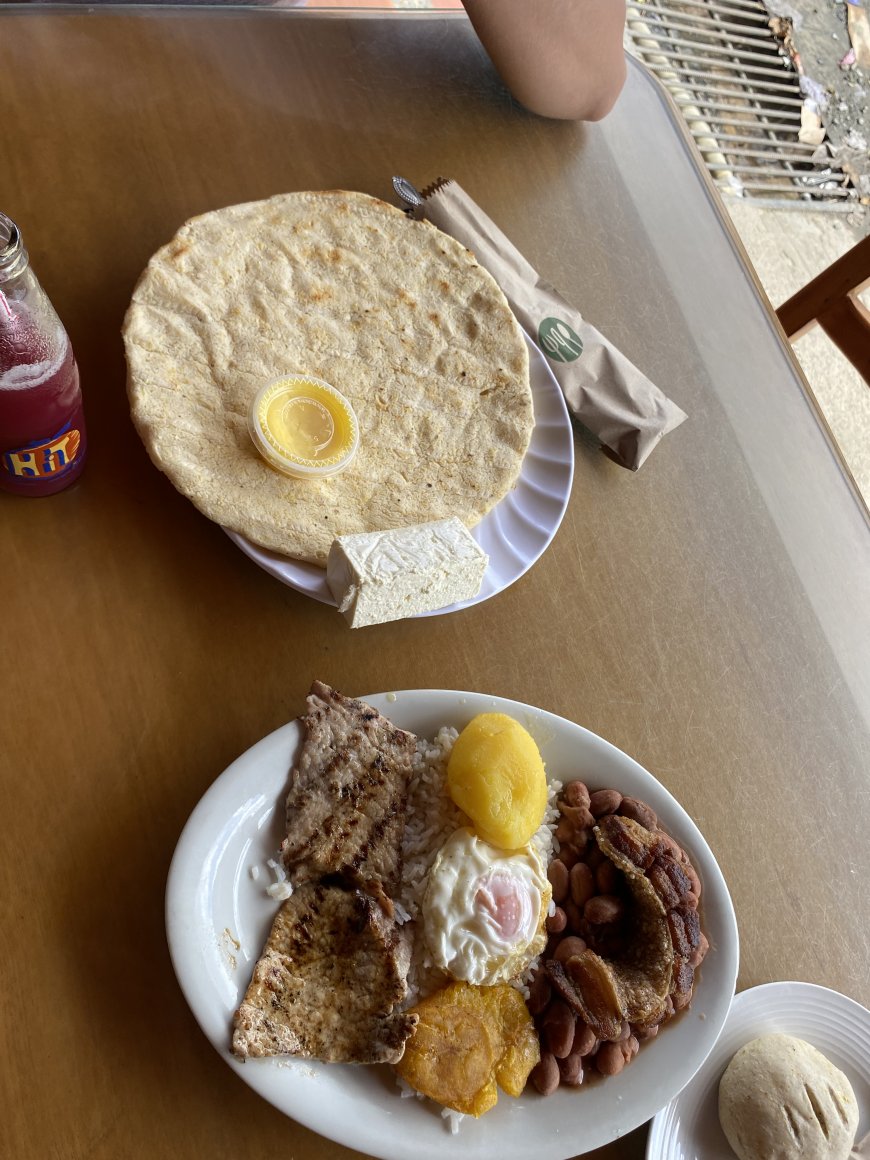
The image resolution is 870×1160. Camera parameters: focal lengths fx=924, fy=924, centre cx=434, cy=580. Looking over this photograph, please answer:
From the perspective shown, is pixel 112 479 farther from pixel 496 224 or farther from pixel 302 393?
pixel 496 224

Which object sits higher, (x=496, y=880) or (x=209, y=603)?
(x=496, y=880)

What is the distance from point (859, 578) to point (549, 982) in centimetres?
96

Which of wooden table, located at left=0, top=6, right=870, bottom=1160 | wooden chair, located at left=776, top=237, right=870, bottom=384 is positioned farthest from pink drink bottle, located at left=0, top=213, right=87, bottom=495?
wooden chair, located at left=776, top=237, right=870, bottom=384

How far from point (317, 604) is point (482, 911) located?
1.52 ft

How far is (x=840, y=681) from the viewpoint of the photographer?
1.51m

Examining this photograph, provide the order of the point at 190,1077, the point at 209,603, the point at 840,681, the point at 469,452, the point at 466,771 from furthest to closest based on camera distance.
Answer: the point at 840,681
the point at 469,452
the point at 209,603
the point at 466,771
the point at 190,1077

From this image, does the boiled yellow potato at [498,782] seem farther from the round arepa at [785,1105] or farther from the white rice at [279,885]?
the round arepa at [785,1105]

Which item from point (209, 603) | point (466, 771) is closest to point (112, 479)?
point (209, 603)

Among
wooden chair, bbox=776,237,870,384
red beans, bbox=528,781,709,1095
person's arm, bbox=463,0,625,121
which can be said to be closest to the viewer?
red beans, bbox=528,781,709,1095

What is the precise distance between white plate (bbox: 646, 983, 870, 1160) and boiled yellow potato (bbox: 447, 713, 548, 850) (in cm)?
38

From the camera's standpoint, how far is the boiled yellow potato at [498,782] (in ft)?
3.54

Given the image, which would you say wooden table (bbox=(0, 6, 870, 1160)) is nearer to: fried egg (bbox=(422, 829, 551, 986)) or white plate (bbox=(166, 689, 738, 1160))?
white plate (bbox=(166, 689, 738, 1160))

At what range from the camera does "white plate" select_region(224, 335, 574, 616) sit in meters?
1.19

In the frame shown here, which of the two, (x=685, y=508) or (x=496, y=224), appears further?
(x=496, y=224)
